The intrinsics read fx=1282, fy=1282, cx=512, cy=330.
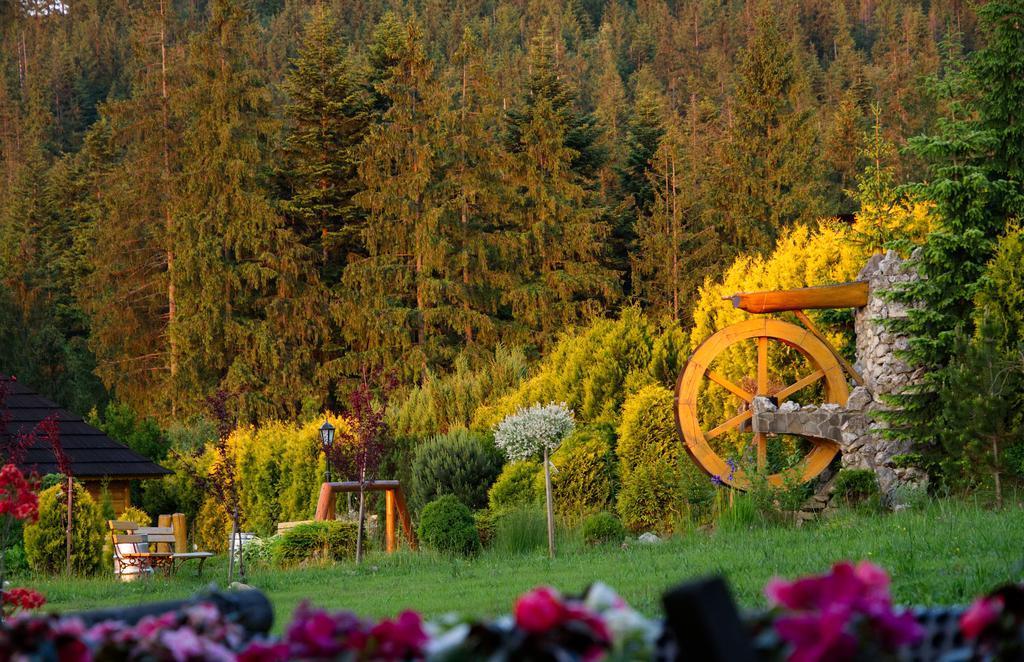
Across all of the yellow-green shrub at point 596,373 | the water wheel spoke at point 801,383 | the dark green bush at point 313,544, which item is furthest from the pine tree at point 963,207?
the dark green bush at point 313,544

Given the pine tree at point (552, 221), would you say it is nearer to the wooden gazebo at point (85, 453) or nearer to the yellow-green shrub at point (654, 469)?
the wooden gazebo at point (85, 453)

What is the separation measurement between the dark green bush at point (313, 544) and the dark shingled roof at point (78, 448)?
17.3 feet

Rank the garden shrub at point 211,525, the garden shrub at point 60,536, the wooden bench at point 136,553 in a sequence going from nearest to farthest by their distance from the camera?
the wooden bench at point 136,553
the garden shrub at point 60,536
the garden shrub at point 211,525

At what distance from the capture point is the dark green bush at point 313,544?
18.0 meters

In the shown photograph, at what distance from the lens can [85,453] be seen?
2242cm

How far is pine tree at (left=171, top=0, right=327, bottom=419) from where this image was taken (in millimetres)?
35094

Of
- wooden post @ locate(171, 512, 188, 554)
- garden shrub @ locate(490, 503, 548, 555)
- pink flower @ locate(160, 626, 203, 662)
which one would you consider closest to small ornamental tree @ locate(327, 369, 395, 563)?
garden shrub @ locate(490, 503, 548, 555)

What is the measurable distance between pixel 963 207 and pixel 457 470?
903 cm

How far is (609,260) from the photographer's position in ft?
125

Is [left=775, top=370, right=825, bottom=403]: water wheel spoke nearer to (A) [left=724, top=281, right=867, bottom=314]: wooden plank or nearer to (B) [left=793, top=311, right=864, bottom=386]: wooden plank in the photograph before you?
(B) [left=793, top=311, right=864, bottom=386]: wooden plank

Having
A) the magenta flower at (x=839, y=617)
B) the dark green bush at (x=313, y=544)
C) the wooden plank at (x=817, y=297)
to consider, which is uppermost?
the wooden plank at (x=817, y=297)

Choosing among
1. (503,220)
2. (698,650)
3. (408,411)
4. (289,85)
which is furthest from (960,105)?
(289,85)

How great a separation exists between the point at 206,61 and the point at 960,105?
24.3 m

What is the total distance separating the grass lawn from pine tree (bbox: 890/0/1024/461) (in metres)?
2.59
